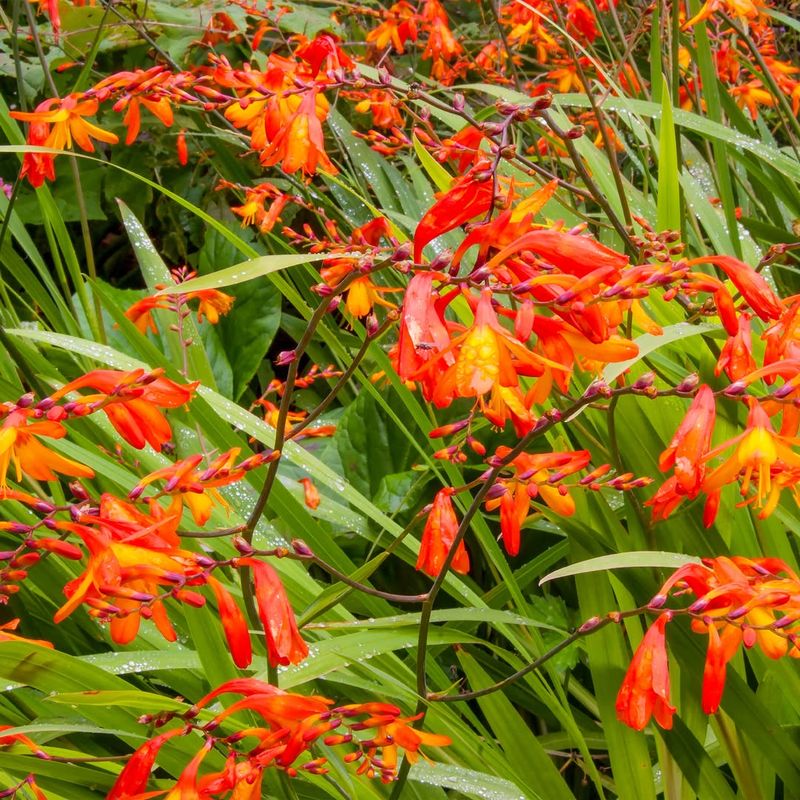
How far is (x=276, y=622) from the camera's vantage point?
82 cm

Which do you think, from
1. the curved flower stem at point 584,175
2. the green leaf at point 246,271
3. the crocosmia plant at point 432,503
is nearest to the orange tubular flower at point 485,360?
the crocosmia plant at point 432,503

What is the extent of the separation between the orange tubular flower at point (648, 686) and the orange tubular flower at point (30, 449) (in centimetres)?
48

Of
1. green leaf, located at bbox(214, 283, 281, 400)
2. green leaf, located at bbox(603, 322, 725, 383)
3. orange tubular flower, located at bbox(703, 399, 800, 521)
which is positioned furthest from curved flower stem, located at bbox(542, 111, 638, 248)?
green leaf, located at bbox(214, 283, 281, 400)

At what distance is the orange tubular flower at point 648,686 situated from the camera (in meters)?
0.83

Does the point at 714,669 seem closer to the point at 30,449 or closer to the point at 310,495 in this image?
the point at 30,449

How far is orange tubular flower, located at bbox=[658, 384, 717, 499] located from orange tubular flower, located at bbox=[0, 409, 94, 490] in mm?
497

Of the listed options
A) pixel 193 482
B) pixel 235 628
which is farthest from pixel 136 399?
pixel 235 628

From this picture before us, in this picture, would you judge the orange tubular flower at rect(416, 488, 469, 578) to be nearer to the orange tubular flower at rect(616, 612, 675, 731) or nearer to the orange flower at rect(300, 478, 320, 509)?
the orange tubular flower at rect(616, 612, 675, 731)

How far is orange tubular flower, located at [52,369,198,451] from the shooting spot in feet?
2.76

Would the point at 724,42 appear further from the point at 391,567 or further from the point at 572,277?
the point at 572,277

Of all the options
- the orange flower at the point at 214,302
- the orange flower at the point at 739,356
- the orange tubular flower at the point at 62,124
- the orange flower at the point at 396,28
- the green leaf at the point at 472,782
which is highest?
the orange flower at the point at 396,28

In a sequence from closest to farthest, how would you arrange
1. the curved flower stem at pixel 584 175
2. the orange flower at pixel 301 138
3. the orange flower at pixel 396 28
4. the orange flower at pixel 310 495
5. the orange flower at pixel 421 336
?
1. the orange flower at pixel 421 336
2. the curved flower stem at pixel 584 175
3. the orange flower at pixel 301 138
4. the orange flower at pixel 310 495
5. the orange flower at pixel 396 28

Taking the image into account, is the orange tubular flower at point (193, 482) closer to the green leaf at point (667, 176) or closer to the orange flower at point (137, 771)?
the orange flower at point (137, 771)

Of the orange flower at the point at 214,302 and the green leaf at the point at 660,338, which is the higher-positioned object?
the green leaf at the point at 660,338
